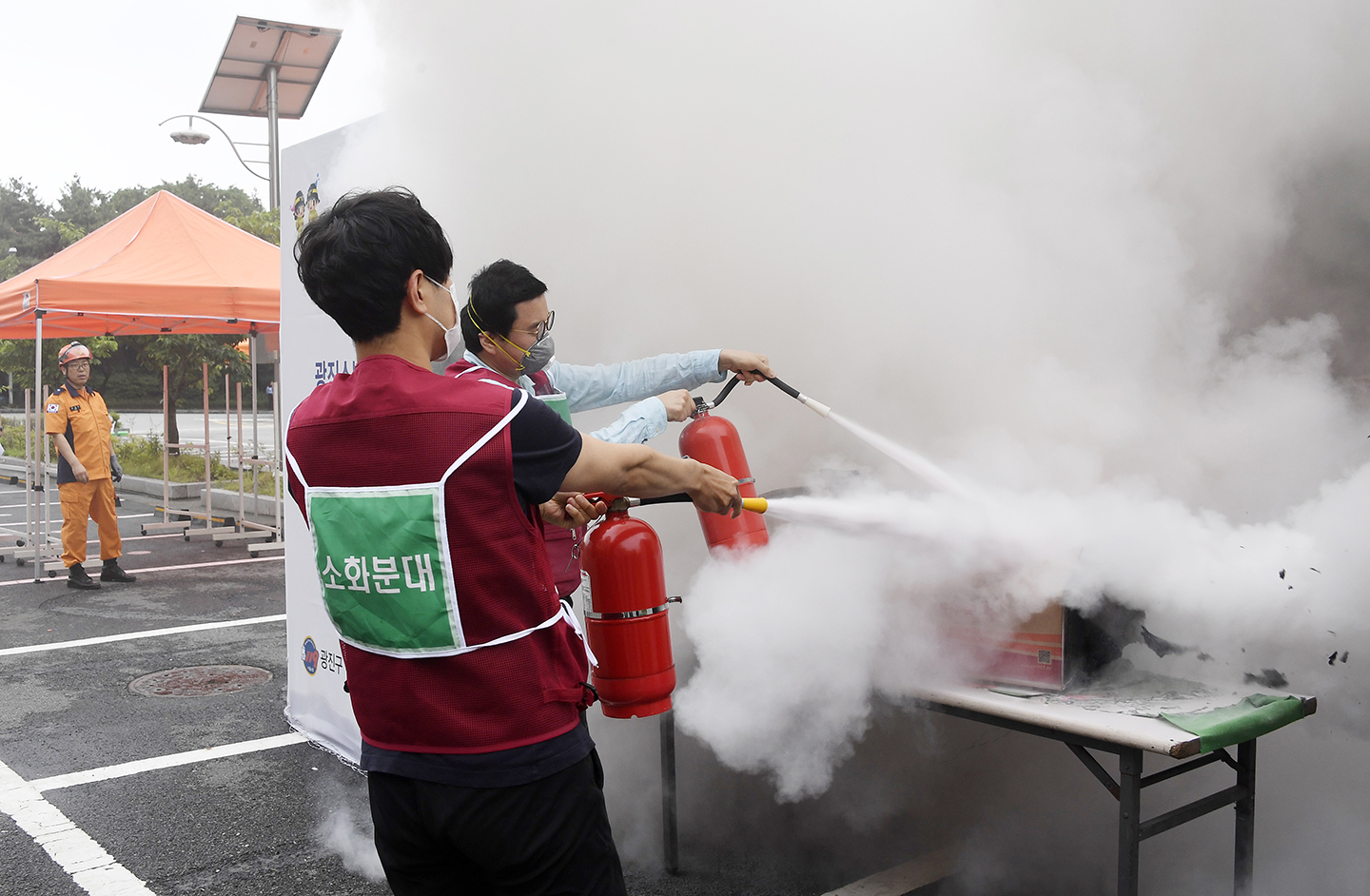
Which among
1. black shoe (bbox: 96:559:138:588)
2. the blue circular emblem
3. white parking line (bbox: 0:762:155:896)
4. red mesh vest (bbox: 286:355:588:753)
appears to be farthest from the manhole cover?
red mesh vest (bbox: 286:355:588:753)

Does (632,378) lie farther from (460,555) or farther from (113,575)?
(113,575)

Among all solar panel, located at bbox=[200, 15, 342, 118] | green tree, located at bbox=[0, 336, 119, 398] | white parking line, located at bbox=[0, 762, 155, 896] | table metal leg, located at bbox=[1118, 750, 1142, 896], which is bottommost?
white parking line, located at bbox=[0, 762, 155, 896]

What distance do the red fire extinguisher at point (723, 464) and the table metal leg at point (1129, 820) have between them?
110 cm

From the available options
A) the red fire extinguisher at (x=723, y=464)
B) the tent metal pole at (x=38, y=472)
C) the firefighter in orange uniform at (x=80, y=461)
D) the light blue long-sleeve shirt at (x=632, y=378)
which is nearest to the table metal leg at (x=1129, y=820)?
the red fire extinguisher at (x=723, y=464)

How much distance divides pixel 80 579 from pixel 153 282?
246 cm

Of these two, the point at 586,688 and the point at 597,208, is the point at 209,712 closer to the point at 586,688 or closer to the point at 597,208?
the point at 597,208

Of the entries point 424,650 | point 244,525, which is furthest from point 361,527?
point 244,525

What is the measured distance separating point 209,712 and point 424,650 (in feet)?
13.2

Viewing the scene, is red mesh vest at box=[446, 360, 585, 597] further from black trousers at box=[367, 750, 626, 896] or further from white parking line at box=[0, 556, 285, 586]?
white parking line at box=[0, 556, 285, 586]

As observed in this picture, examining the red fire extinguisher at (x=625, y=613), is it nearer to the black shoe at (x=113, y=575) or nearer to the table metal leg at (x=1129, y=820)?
the table metal leg at (x=1129, y=820)

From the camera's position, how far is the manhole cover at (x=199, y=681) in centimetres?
532

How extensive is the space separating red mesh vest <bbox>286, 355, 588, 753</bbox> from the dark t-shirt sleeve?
0.02 m

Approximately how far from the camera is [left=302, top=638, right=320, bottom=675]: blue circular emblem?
169 inches

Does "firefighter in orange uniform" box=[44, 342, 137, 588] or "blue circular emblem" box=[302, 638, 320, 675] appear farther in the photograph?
"firefighter in orange uniform" box=[44, 342, 137, 588]
